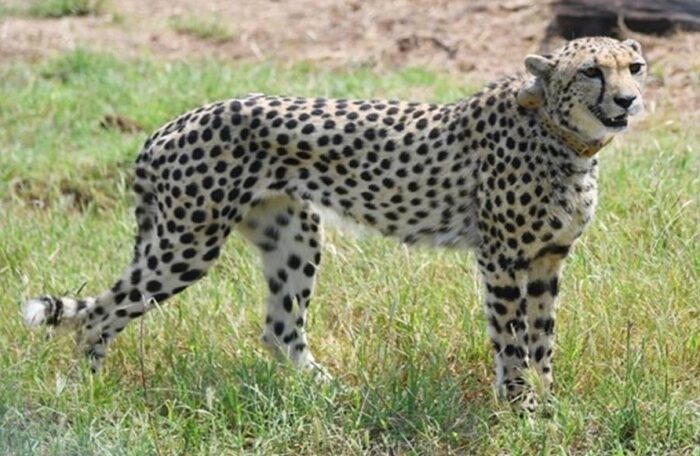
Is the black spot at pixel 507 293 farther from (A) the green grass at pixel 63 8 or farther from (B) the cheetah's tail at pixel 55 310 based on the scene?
(A) the green grass at pixel 63 8

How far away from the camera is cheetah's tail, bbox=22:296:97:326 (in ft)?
19.2

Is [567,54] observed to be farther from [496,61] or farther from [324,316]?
[496,61]

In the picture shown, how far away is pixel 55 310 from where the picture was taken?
5.91 meters

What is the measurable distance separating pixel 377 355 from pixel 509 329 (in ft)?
1.60

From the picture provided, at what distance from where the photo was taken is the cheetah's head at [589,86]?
5.26 m

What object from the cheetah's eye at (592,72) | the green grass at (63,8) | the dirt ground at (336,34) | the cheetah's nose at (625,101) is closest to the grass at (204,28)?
→ the dirt ground at (336,34)

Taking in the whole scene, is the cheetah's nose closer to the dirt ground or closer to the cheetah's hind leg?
the cheetah's hind leg

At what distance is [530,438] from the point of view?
210 inches

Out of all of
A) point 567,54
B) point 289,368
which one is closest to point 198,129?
point 289,368

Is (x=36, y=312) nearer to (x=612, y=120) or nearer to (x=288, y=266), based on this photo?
(x=288, y=266)

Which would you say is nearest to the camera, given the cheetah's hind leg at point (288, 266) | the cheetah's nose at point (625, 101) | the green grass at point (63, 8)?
the cheetah's nose at point (625, 101)

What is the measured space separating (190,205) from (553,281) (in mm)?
1261

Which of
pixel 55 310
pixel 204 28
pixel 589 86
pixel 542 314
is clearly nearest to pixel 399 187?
pixel 542 314

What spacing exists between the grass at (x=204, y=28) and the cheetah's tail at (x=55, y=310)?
4.81m
